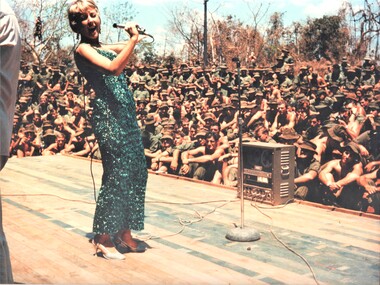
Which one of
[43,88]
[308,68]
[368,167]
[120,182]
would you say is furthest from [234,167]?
[43,88]

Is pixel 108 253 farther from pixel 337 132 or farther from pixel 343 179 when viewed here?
pixel 337 132

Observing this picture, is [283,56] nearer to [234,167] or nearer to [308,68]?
[308,68]

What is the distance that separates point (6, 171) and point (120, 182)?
4210mm

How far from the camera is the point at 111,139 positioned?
3.29 metres

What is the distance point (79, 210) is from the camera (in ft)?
15.5

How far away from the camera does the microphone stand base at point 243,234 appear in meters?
3.74

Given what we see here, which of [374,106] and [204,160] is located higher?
[374,106]

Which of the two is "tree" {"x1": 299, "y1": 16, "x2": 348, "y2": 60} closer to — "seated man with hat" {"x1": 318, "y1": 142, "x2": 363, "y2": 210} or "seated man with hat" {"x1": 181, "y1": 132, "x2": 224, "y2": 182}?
"seated man with hat" {"x1": 318, "y1": 142, "x2": 363, "y2": 210}

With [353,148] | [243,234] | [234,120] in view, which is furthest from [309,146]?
[243,234]

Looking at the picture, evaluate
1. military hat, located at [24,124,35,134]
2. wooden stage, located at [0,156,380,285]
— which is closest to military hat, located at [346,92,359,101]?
wooden stage, located at [0,156,380,285]

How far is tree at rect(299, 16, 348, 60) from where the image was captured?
5.16 metres

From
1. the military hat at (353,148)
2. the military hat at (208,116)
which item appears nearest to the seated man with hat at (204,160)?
the military hat at (208,116)

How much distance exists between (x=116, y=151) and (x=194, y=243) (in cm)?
94

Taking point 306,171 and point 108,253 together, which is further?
point 306,171
